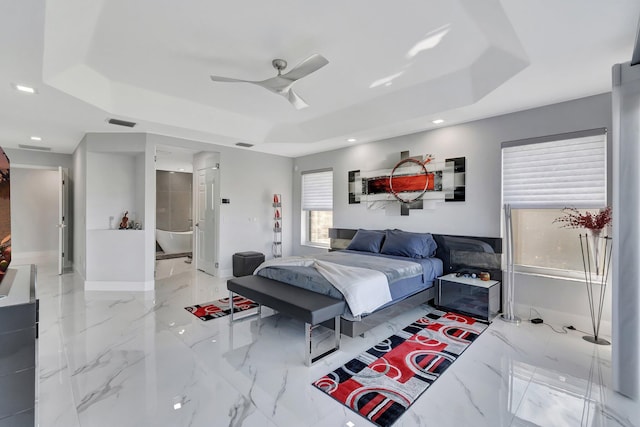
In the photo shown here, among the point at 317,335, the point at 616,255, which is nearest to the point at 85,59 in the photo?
the point at 317,335

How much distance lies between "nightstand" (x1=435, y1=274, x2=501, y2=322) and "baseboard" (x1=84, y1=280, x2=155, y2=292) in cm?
447

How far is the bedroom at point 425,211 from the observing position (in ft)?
11.1

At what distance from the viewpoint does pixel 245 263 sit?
5586 millimetres

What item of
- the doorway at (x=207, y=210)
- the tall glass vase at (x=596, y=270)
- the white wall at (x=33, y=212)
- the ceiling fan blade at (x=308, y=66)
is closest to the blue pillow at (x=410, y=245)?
the tall glass vase at (x=596, y=270)

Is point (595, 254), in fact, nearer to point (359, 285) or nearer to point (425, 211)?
point (425, 211)

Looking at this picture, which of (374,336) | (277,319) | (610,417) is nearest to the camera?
(610,417)

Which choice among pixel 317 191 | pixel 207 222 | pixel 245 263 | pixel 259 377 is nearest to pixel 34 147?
pixel 207 222

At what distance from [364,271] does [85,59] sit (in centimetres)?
356

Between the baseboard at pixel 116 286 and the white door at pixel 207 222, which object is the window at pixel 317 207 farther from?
the baseboard at pixel 116 286

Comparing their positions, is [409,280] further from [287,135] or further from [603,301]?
[287,135]

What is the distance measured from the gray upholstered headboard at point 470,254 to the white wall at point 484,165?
11cm

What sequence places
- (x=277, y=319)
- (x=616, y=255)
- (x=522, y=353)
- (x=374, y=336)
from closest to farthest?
(x=616, y=255), (x=522, y=353), (x=374, y=336), (x=277, y=319)

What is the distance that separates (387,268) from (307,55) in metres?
2.43

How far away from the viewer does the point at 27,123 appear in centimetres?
430
